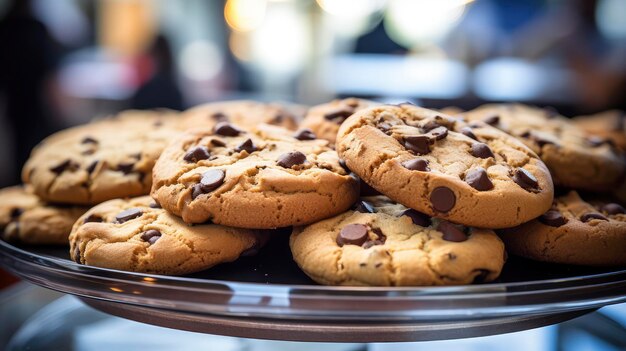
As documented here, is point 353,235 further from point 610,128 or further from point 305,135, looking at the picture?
point 610,128

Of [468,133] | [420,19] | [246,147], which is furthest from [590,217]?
[420,19]

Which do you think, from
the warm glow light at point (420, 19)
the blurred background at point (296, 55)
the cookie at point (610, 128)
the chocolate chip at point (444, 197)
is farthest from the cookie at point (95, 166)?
the warm glow light at point (420, 19)

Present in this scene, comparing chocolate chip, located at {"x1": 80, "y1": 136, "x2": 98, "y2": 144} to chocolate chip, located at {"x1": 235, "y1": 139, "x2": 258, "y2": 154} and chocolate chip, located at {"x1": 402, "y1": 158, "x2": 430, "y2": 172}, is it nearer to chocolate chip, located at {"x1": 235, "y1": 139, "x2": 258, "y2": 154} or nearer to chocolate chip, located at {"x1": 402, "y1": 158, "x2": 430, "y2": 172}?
chocolate chip, located at {"x1": 235, "y1": 139, "x2": 258, "y2": 154}

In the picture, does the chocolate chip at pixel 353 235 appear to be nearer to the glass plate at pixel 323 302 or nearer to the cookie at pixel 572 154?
the glass plate at pixel 323 302

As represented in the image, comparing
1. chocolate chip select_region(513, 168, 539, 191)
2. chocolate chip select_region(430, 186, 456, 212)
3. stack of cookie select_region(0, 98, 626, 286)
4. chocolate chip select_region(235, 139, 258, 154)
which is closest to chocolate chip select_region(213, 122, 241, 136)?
stack of cookie select_region(0, 98, 626, 286)


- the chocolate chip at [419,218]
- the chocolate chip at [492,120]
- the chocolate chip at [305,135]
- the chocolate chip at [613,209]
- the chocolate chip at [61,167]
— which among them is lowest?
the chocolate chip at [613,209]

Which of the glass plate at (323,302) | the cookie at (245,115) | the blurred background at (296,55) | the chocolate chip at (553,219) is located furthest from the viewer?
the blurred background at (296,55)

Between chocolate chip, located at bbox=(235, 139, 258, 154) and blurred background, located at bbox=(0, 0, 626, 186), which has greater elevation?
chocolate chip, located at bbox=(235, 139, 258, 154)
